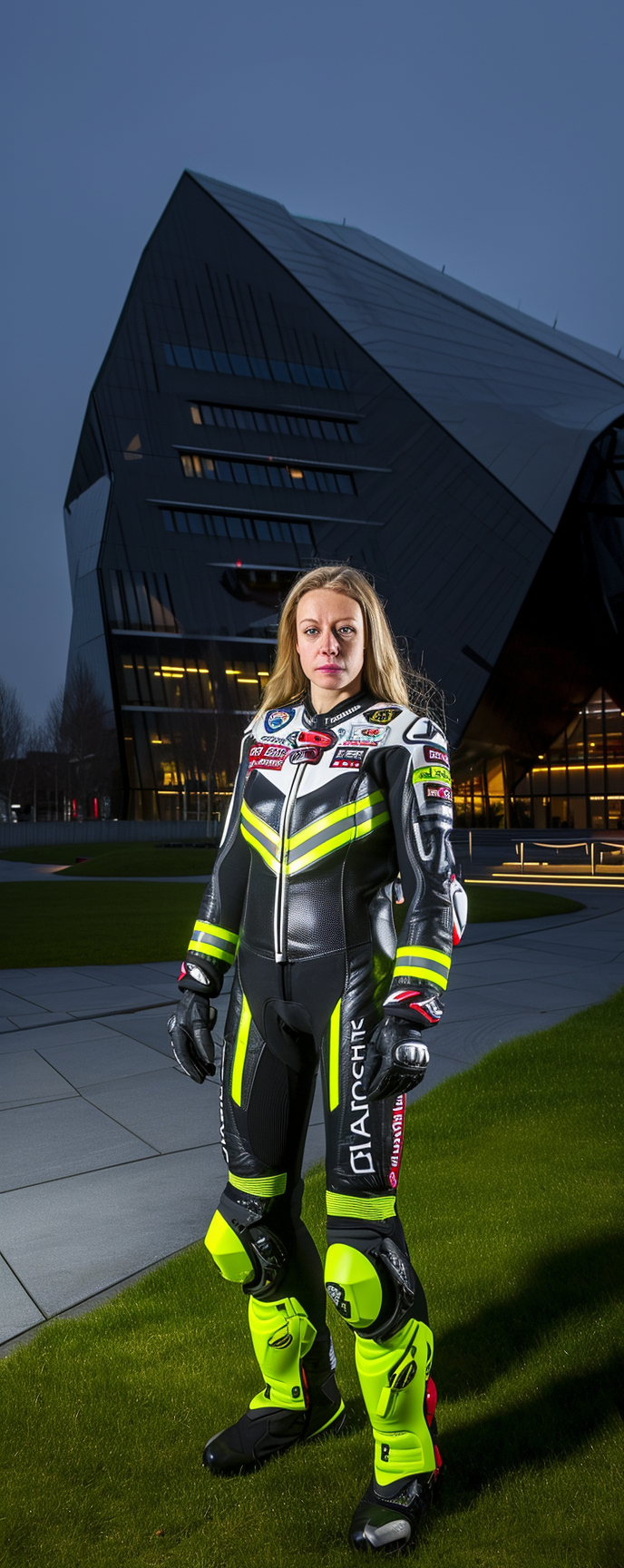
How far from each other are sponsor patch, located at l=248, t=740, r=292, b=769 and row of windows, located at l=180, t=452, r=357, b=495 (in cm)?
5358

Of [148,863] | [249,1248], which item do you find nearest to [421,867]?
[249,1248]

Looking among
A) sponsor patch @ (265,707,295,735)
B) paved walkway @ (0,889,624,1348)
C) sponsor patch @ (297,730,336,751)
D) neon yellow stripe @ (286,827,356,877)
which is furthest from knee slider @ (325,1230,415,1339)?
paved walkway @ (0,889,624,1348)

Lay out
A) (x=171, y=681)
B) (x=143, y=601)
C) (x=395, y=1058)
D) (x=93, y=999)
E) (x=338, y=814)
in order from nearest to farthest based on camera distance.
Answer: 1. (x=395, y=1058)
2. (x=338, y=814)
3. (x=93, y=999)
4. (x=143, y=601)
5. (x=171, y=681)

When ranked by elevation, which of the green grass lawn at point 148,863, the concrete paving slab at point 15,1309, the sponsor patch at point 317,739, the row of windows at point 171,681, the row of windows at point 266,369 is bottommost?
the green grass lawn at point 148,863

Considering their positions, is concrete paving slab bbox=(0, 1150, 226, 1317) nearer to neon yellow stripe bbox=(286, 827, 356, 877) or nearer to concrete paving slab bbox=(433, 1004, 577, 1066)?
neon yellow stripe bbox=(286, 827, 356, 877)

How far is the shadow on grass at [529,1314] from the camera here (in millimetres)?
2695

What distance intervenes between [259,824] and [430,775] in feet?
1.54

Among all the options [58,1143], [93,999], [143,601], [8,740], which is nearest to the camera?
[58,1143]

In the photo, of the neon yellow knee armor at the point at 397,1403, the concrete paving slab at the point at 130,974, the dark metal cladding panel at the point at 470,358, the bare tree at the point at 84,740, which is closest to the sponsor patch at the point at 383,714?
the neon yellow knee armor at the point at 397,1403

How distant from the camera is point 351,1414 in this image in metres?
2.57

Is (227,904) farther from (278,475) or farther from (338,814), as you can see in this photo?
(278,475)

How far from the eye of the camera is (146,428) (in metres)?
52.3

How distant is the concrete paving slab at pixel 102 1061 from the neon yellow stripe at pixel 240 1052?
3.55 m

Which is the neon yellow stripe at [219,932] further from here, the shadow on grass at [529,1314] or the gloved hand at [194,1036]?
the shadow on grass at [529,1314]
